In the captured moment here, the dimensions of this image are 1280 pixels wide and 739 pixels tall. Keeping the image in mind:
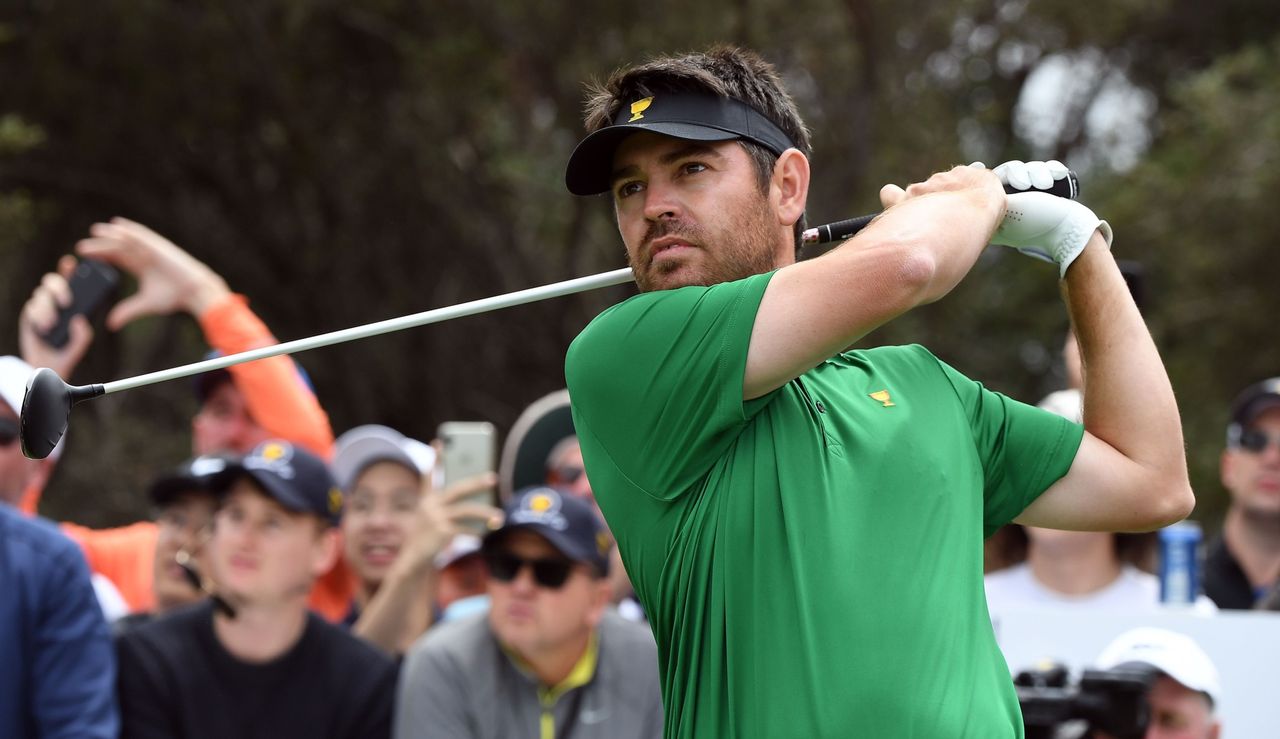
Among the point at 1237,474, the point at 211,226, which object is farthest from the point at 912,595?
the point at 211,226

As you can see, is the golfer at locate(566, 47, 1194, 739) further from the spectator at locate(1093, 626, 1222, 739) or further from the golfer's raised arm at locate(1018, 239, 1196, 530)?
the spectator at locate(1093, 626, 1222, 739)

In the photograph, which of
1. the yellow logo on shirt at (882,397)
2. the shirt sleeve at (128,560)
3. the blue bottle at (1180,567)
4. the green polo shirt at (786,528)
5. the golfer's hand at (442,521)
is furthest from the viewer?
the shirt sleeve at (128,560)

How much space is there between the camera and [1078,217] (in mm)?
3262

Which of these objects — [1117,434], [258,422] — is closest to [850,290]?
[1117,434]

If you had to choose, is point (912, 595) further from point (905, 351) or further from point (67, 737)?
point (67, 737)

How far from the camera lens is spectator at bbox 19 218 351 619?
247 inches

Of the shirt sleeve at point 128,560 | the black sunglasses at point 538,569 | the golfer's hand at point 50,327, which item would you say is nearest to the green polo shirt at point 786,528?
the black sunglasses at point 538,569

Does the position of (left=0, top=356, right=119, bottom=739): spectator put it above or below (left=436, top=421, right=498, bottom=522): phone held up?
below

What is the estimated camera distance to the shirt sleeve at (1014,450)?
124 inches

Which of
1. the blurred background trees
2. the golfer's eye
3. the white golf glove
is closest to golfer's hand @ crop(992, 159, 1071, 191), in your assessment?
the white golf glove

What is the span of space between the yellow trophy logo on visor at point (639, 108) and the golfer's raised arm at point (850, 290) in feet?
1.40

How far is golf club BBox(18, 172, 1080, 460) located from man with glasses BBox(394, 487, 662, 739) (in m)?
1.94

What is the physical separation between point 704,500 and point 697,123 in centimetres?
67

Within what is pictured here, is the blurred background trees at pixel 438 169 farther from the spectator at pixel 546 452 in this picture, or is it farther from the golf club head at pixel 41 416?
the golf club head at pixel 41 416
